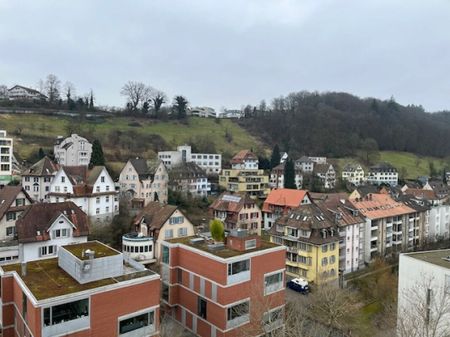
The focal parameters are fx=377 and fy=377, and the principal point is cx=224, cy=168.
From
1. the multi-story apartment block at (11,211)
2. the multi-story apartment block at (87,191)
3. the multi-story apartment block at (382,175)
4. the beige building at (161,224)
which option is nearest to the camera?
the multi-story apartment block at (11,211)

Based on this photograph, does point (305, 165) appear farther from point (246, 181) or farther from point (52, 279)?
point (52, 279)

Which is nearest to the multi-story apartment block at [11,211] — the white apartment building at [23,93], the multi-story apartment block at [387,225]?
the multi-story apartment block at [387,225]

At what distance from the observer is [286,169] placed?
254 ft

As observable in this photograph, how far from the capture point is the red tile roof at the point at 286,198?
184 feet

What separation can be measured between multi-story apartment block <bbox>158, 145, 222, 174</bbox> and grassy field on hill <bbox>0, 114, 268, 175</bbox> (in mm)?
4628

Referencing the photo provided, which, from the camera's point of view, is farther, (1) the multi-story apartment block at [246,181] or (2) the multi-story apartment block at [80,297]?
(1) the multi-story apartment block at [246,181]

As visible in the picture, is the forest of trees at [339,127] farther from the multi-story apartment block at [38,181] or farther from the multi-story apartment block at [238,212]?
the multi-story apartment block at [38,181]

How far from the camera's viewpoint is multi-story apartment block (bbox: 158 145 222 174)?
8144 centimetres

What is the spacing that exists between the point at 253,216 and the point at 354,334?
27.6 meters

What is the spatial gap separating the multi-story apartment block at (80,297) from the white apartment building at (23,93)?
101 metres

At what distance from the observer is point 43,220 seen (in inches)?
1339

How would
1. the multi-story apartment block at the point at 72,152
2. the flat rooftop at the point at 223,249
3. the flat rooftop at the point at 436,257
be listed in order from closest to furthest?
the flat rooftop at the point at 223,249 → the flat rooftop at the point at 436,257 → the multi-story apartment block at the point at 72,152

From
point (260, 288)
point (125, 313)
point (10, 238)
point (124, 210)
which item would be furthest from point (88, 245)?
point (124, 210)

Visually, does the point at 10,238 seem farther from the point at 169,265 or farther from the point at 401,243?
the point at 401,243
